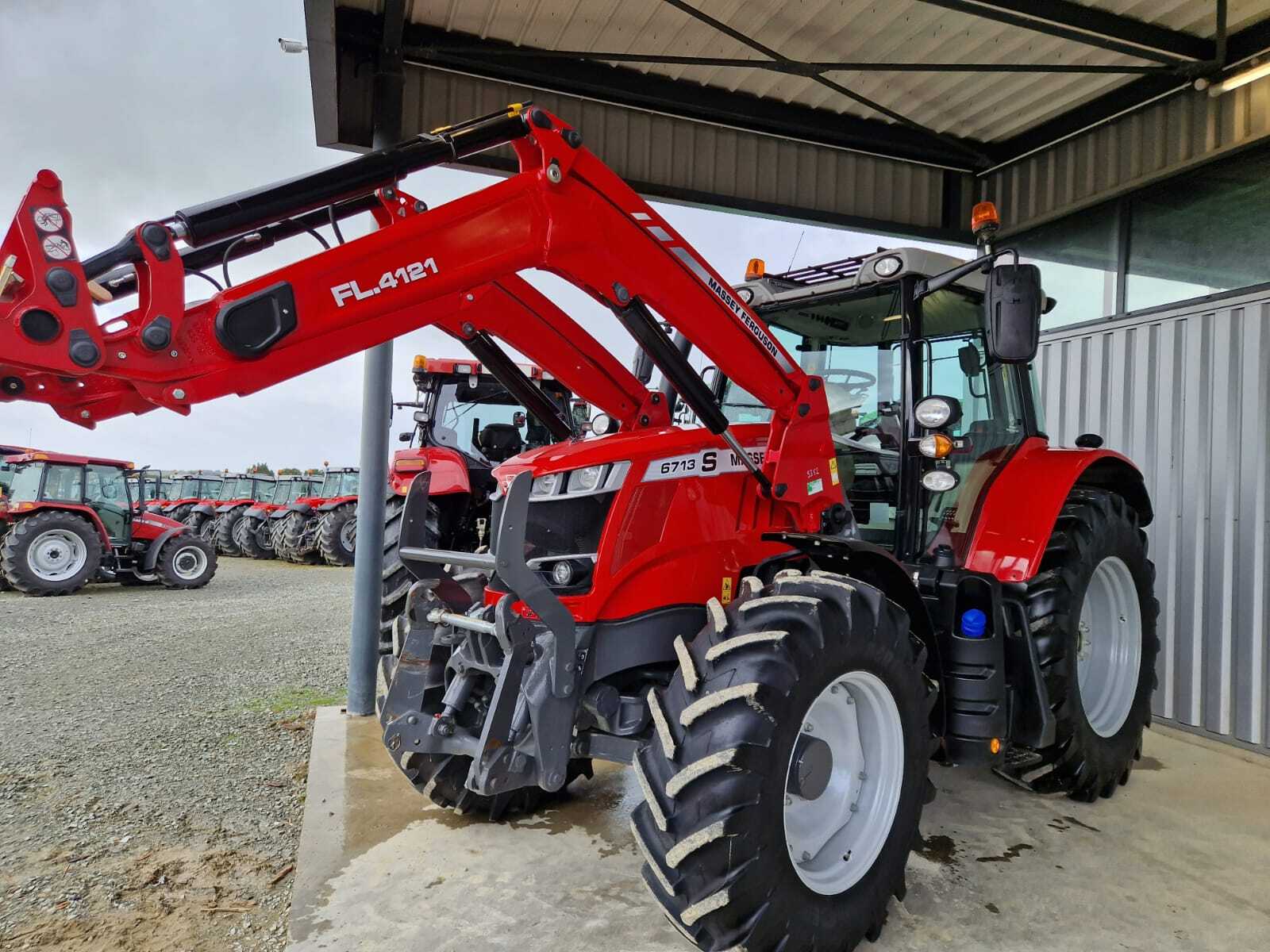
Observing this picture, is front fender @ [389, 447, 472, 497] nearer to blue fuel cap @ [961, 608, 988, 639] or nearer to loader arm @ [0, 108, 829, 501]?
loader arm @ [0, 108, 829, 501]

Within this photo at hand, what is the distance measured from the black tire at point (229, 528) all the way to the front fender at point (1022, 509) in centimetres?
1822

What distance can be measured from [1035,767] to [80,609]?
35.6ft

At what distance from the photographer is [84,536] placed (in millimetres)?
11719

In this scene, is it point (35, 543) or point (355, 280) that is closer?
point (355, 280)

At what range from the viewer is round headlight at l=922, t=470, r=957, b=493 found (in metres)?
3.20

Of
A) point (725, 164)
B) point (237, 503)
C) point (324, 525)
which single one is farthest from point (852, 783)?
point (237, 503)

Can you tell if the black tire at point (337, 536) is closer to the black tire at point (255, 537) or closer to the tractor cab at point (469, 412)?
the black tire at point (255, 537)

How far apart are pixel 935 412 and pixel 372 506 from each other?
3340 millimetres

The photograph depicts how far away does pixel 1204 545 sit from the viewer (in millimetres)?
5016

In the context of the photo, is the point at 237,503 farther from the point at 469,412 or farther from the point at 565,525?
the point at 565,525

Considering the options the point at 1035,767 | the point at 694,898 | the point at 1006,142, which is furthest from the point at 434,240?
the point at 1006,142

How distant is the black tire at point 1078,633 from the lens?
3.39m

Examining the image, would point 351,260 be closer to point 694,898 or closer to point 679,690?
point 679,690

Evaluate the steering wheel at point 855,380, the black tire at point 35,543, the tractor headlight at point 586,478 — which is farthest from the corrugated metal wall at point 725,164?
the black tire at point 35,543
